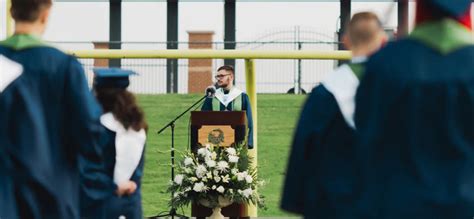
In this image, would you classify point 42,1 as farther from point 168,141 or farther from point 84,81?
point 168,141

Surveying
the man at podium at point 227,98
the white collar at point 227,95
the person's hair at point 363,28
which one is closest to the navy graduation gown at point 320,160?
the person's hair at point 363,28

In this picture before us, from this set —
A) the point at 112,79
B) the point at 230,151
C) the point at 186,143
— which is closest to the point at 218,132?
the point at 230,151

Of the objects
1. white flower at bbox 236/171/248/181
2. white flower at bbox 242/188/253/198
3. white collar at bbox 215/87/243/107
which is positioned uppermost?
white collar at bbox 215/87/243/107

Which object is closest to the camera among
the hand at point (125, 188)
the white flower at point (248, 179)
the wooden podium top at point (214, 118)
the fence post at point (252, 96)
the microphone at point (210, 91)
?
the hand at point (125, 188)

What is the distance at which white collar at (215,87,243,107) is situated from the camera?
12.6 m

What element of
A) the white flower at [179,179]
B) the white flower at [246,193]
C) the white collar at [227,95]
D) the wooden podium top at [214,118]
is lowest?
the white flower at [246,193]

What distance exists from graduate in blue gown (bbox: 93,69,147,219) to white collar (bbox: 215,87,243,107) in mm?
5739

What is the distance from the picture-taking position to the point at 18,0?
5738 millimetres

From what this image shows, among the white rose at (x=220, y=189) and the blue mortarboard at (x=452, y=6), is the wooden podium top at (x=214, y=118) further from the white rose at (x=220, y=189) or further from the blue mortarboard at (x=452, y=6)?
the blue mortarboard at (x=452, y=6)

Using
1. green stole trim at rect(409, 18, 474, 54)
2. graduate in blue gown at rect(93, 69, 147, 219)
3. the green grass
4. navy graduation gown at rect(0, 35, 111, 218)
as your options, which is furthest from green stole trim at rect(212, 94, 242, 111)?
green stole trim at rect(409, 18, 474, 54)

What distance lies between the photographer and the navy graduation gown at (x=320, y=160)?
511cm

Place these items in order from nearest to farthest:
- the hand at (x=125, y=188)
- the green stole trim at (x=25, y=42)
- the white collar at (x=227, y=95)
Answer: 1. the green stole trim at (x=25, y=42)
2. the hand at (x=125, y=188)
3. the white collar at (x=227, y=95)

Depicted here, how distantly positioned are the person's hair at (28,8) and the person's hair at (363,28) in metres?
1.39

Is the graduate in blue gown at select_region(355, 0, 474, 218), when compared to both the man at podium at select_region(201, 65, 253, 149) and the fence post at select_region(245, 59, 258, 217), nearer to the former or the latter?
the fence post at select_region(245, 59, 258, 217)
